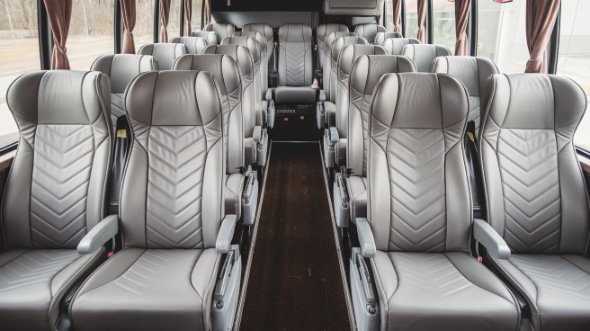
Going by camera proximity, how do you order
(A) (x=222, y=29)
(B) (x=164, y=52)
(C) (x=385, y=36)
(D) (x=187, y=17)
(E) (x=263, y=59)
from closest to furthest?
(B) (x=164, y=52) → (E) (x=263, y=59) → (C) (x=385, y=36) → (D) (x=187, y=17) → (A) (x=222, y=29)

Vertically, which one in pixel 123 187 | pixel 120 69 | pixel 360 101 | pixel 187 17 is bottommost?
pixel 123 187

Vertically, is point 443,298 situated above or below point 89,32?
below

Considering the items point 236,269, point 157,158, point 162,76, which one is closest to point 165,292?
point 236,269

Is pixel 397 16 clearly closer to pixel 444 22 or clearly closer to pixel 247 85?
pixel 444 22

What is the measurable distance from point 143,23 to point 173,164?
430 cm

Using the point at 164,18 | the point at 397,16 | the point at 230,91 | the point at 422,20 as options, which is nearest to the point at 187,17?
the point at 164,18

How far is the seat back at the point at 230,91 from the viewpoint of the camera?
106 inches

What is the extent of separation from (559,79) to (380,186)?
3.32ft

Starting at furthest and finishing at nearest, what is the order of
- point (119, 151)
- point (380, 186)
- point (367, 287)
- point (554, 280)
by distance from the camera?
point (119, 151) → point (380, 186) → point (554, 280) → point (367, 287)

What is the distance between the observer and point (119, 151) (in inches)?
91.8

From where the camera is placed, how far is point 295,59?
18.3 ft

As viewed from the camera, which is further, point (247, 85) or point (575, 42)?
point (247, 85)

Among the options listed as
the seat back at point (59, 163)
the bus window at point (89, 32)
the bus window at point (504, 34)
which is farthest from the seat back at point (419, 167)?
the bus window at point (89, 32)

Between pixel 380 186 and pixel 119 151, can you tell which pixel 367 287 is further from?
pixel 119 151
